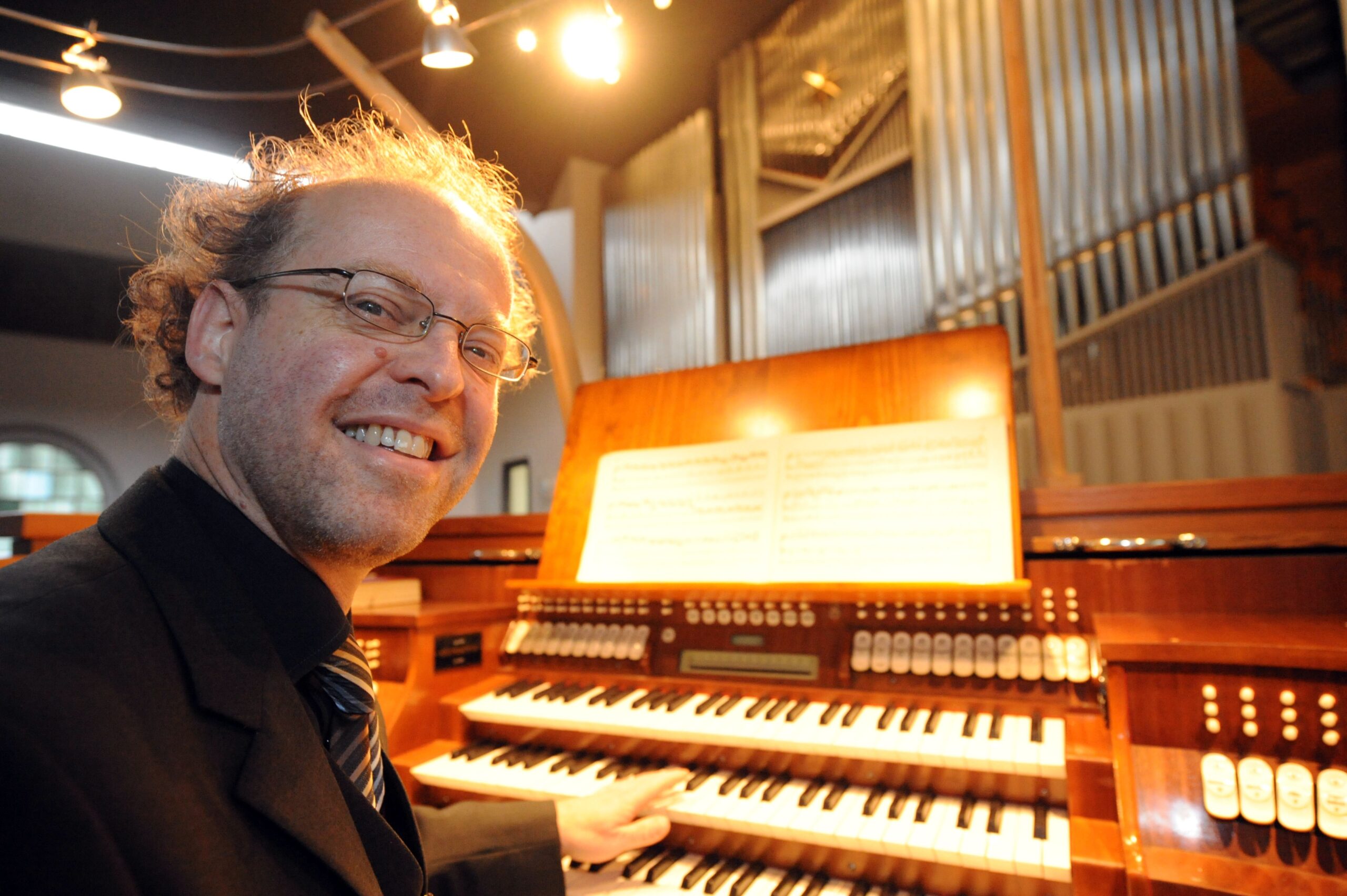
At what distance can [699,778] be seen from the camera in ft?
5.47

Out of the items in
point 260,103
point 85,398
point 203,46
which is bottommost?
point 85,398

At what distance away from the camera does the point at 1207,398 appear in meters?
3.07

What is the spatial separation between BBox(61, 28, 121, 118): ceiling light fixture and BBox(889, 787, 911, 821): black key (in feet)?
11.1

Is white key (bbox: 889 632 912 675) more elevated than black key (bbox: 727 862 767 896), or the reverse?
white key (bbox: 889 632 912 675)

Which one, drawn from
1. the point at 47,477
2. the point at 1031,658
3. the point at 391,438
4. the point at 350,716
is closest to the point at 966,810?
the point at 1031,658

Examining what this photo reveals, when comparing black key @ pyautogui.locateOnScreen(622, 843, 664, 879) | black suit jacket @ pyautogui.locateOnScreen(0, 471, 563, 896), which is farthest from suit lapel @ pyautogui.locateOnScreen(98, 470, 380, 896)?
black key @ pyautogui.locateOnScreen(622, 843, 664, 879)

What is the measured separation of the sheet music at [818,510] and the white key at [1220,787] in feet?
1.67

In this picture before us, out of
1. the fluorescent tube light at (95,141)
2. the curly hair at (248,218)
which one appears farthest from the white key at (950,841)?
the fluorescent tube light at (95,141)

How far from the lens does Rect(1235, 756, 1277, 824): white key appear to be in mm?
1105

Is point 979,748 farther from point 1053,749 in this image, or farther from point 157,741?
point 157,741

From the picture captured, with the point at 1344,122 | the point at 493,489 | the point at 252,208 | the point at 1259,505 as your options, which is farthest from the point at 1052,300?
the point at 493,489

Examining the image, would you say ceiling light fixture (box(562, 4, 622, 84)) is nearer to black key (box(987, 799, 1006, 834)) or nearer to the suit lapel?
the suit lapel

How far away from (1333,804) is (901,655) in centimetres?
81

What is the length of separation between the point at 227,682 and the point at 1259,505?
6.24 ft
